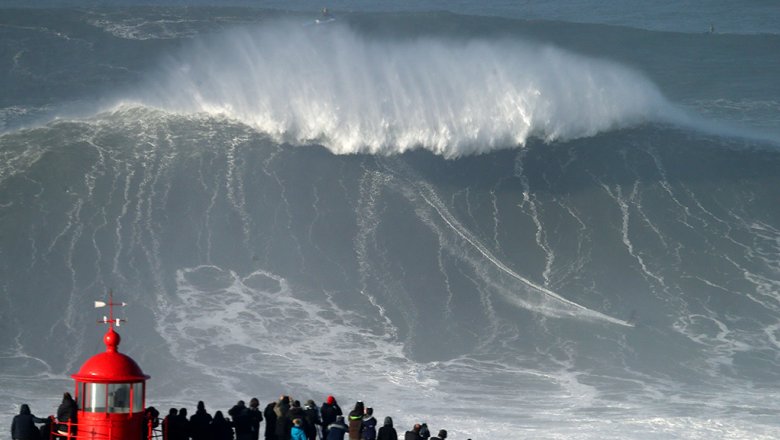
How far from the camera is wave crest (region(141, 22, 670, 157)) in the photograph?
29.8m

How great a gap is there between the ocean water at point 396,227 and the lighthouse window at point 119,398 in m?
7.30

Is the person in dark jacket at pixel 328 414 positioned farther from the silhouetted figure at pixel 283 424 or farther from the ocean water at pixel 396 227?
the ocean water at pixel 396 227

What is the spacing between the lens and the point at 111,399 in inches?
377

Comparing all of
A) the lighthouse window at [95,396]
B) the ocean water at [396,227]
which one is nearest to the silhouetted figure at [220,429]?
the lighthouse window at [95,396]

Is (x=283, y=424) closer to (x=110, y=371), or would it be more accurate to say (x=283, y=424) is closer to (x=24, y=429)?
(x=24, y=429)

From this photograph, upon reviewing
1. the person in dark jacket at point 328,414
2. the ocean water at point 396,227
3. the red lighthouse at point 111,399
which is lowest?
the red lighthouse at point 111,399

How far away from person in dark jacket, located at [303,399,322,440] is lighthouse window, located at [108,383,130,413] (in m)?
3.37

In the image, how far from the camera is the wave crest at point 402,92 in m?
29.8

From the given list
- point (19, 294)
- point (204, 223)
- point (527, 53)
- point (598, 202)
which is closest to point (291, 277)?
point (204, 223)

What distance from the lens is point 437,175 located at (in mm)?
28250

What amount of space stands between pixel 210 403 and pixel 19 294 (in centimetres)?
589

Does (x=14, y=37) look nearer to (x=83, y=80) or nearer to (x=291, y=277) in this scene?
(x=83, y=80)

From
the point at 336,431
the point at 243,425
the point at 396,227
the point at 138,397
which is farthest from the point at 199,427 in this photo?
the point at 396,227

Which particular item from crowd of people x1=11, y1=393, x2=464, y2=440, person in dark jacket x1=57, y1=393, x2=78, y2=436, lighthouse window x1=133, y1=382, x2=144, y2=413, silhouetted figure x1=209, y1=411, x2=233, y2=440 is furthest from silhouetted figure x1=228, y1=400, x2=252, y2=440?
lighthouse window x1=133, y1=382, x2=144, y2=413
